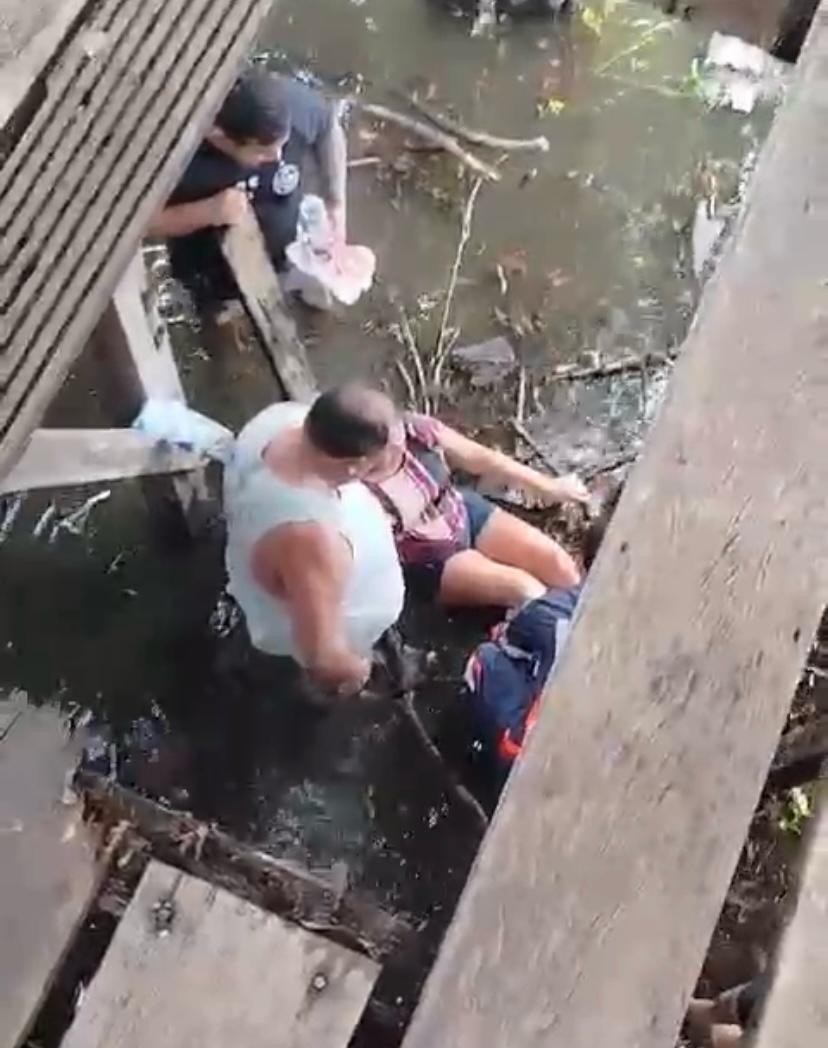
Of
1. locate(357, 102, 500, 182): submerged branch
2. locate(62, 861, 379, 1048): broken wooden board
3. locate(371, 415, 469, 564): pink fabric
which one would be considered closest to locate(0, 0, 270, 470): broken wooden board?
locate(62, 861, 379, 1048): broken wooden board

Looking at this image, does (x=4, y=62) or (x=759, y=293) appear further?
(x=4, y=62)

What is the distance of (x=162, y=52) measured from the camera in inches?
99.9

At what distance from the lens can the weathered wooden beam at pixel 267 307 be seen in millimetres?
3838

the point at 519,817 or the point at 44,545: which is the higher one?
the point at 519,817

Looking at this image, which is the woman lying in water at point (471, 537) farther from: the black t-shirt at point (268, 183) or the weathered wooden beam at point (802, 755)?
the weathered wooden beam at point (802, 755)

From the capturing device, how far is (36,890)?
6.62 feet

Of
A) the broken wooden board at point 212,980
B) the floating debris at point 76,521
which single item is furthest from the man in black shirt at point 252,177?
the broken wooden board at point 212,980

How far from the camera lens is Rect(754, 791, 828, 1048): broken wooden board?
1.69 metres

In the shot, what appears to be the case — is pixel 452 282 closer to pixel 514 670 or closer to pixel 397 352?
pixel 397 352

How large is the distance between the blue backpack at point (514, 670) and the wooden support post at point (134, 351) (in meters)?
0.86

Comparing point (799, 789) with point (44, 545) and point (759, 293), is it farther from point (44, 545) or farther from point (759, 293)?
point (44, 545)

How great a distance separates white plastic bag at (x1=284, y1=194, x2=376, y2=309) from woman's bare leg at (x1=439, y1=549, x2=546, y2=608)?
0.89 m

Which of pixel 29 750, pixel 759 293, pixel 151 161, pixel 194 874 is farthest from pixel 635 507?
pixel 151 161

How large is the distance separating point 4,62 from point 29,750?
0.95m
